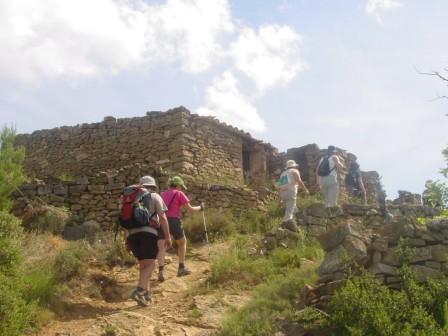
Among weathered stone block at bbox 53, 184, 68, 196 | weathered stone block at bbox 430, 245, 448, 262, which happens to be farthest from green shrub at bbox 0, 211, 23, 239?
weathered stone block at bbox 430, 245, 448, 262

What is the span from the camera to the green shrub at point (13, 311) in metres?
6.36

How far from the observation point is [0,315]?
6402mm

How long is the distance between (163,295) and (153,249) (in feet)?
2.97

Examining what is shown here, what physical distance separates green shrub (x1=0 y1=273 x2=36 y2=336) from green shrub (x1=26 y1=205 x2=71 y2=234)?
4.08 m

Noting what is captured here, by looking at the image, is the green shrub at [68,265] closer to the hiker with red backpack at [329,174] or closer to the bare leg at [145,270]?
the bare leg at [145,270]

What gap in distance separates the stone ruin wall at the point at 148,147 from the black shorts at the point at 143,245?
596 centimetres

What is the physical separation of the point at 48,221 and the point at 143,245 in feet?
14.0

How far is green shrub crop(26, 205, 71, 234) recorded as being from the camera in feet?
36.4

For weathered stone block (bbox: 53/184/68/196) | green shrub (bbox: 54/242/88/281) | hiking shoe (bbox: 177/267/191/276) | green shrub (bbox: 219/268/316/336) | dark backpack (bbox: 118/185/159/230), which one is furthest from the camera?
weathered stone block (bbox: 53/184/68/196)

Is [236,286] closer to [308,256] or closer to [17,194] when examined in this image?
[308,256]

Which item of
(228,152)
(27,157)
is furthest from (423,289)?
Result: (27,157)

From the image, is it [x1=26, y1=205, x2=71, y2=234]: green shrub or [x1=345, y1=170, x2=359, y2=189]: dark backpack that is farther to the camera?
[x1=345, y1=170, x2=359, y2=189]: dark backpack

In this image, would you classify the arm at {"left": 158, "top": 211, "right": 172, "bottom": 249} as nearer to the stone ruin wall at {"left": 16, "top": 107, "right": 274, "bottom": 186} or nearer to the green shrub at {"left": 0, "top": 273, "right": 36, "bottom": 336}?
the green shrub at {"left": 0, "top": 273, "right": 36, "bottom": 336}

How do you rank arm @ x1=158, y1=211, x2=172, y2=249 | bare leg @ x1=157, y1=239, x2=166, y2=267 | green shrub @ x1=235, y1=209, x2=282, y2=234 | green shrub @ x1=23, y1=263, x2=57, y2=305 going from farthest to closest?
green shrub @ x1=235, y1=209, x2=282, y2=234
bare leg @ x1=157, y1=239, x2=166, y2=267
arm @ x1=158, y1=211, x2=172, y2=249
green shrub @ x1=23, y1=263, x2=57, y2=305
